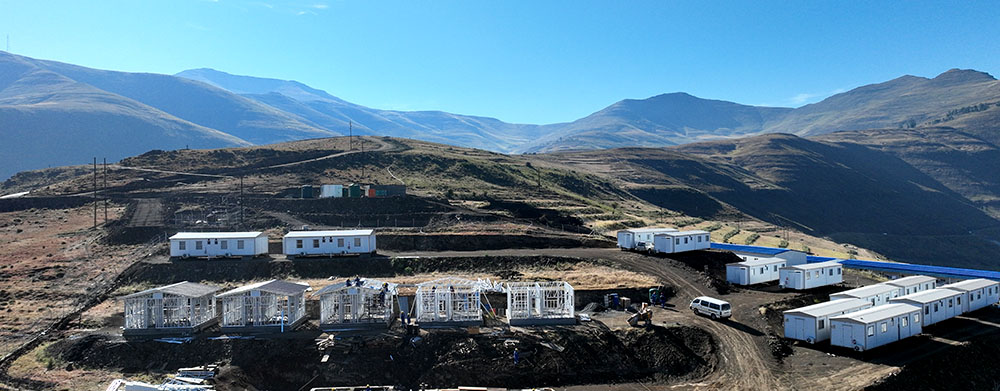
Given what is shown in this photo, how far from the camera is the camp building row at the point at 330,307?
97.4 ft

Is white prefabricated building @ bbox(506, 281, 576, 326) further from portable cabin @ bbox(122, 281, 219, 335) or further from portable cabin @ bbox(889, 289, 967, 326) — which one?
portable cabin @ bbox(889, 289, 967, 326)

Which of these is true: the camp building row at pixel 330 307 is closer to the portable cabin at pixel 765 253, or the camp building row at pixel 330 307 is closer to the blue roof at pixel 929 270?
the portable cabin at pixel 765 253

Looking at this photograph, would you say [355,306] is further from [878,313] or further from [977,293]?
[977,293]

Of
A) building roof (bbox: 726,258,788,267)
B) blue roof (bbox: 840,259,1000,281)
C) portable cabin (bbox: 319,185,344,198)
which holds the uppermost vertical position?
portable cabin (bbox: 319,185,344,198)

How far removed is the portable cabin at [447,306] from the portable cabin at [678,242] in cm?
1997

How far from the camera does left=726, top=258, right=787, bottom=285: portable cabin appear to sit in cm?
A: 3891

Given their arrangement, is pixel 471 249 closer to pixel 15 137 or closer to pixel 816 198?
pixel 816 198

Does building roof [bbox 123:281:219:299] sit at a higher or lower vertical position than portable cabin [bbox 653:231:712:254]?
lower

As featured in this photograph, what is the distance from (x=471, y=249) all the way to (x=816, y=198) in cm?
10945

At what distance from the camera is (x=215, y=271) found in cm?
4241

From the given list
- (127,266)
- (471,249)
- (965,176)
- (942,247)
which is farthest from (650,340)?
(965,176)

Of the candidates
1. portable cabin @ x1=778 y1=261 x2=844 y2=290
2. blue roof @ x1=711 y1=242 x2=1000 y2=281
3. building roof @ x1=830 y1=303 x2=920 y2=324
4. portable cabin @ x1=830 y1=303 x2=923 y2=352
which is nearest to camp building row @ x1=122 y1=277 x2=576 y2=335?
portable cabin @ x1=830 y1=303 x2=923 y2=352

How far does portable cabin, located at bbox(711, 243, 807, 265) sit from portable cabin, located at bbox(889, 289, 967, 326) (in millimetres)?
10989

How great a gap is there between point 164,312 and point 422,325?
14.2 m
